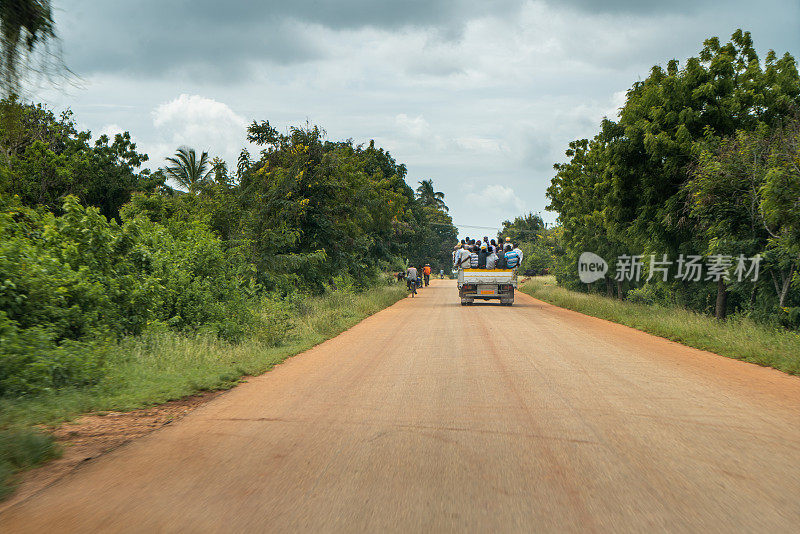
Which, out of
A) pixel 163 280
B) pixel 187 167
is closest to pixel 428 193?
pixel 187 167

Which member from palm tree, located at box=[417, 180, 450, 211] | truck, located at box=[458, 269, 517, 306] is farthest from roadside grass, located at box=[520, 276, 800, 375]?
palm tree, located at box=[417, 180, 450, 211]

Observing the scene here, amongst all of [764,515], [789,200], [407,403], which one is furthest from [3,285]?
[789,200]

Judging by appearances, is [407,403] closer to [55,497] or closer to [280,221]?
[55,497]

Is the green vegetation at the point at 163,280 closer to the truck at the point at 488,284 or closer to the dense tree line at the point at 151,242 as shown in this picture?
the dense tree line at the point at 151,242

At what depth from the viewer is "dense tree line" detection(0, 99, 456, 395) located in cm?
776

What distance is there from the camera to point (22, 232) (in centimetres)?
986

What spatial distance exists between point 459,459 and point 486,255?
23.8m

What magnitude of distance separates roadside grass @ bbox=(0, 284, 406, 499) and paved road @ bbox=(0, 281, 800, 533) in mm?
482

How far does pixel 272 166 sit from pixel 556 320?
1148 cm

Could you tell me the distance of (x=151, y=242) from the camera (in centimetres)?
1303

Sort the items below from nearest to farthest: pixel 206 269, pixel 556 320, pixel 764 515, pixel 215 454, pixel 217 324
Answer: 1. pixel 764 515
2. pixel 215 454
3. pixel 217 324
4. pixel 206 269
5. pixel 556 320

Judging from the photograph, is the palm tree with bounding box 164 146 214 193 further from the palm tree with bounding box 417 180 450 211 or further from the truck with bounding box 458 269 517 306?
the palm tree with bounding box 417 180 450 211

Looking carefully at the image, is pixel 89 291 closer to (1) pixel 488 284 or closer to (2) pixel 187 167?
(1) pixel 488 284

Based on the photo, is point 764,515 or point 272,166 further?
point 272,166
